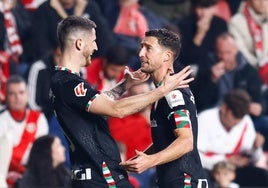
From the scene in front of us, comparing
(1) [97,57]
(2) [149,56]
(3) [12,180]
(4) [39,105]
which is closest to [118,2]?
(1) [97,57]

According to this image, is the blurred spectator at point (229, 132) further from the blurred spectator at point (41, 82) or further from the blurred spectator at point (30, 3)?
the blurred spectator at point (30, 3)

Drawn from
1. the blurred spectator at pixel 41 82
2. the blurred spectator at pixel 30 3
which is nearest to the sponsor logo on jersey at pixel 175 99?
the blurred spectator at pixel 41 82

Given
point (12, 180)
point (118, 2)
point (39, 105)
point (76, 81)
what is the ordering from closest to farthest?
point (76, 81) → point (12, 180) → point (39, 105) → point (118, 2)

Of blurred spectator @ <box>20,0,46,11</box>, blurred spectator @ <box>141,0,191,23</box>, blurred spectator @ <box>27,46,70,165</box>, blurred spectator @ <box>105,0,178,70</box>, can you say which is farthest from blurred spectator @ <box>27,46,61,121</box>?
blurred spectator @ <box>141,0,191,23</box>

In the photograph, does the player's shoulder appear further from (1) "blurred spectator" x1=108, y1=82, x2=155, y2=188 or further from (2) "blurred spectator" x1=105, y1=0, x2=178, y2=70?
(2) "blurred spectator" x1=105, y1=0, x2=178, y2=70

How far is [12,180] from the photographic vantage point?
42.5ft

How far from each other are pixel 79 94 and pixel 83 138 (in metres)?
0.35

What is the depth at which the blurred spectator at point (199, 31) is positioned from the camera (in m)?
14.7

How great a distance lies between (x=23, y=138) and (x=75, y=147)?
4098mm

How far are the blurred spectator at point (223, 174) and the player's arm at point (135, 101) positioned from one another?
4130mm

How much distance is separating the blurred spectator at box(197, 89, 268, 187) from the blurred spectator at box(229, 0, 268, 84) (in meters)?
1.23

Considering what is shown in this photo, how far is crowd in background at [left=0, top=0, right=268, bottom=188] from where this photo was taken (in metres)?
13.4

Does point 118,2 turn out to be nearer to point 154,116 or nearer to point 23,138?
point 23,138

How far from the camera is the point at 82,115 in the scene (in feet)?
30.4
